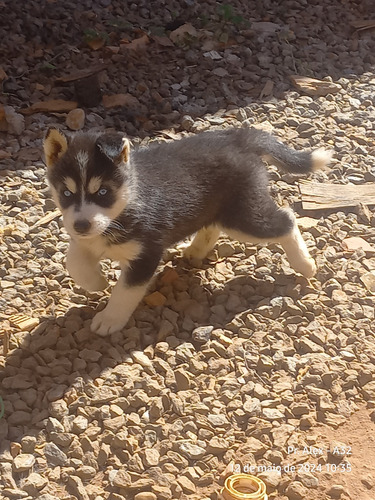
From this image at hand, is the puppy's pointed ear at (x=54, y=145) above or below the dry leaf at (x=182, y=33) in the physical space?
above

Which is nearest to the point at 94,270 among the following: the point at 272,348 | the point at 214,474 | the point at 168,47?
the point at 272,348

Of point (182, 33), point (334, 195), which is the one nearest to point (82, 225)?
point (334, 195)

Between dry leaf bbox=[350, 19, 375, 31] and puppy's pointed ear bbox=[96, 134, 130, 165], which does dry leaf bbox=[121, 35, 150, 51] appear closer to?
dry leaf bbox=[350, 19, 375, 31]

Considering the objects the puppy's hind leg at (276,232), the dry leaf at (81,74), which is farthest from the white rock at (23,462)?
the dry leaf at (81,74)

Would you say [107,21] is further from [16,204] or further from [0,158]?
[16,204]

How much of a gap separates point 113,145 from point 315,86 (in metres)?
3.01

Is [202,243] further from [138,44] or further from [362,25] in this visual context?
[362,25]

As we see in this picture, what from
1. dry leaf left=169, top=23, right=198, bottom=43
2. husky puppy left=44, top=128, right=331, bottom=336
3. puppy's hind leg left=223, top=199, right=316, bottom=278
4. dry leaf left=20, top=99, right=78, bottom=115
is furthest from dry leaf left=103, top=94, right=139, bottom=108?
puppy's hind leg left=223, top=199, right=316, bottom=278

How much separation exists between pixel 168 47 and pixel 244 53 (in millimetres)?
660

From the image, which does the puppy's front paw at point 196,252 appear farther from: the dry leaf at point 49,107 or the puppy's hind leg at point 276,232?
the dry leaf at point 49,107

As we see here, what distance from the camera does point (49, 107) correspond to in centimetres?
633

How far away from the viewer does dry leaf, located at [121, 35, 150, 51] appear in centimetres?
708

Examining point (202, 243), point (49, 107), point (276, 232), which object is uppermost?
point (276, 232)

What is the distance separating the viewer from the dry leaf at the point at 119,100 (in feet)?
21.1
